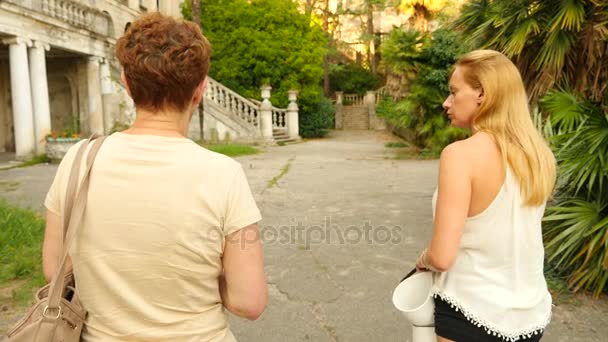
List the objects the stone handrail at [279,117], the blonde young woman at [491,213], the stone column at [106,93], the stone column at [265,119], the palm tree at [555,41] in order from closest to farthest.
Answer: the blonde young woman at [491,213]
the palm tree at [555,41]
the stone column at [106,93]
the stone column at [265,119]
the stone handrail at [279,117]

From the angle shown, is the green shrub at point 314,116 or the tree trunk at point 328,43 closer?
the green shrub at point 314,116

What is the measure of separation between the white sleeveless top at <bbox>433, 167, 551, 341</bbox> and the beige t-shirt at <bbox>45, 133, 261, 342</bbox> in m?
0.83

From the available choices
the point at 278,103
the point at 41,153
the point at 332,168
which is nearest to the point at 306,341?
the point at 332,168

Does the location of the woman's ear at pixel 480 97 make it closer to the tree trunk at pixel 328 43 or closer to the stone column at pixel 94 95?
the stone column at pixel 94 95

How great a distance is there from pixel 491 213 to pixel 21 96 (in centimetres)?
1396

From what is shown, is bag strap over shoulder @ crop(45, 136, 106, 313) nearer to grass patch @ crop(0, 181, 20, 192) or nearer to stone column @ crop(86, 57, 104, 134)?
grass patch @ crop(0, 181, 20, 192)

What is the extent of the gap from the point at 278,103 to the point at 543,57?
18.8 m

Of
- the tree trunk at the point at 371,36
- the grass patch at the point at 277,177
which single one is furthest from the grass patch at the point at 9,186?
the tree trunk at the point at 371,36

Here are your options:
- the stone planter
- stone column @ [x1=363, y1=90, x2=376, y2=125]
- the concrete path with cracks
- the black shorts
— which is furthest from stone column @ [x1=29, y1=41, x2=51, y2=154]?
stone column @ [x1=363, y1=90, x2=376, y2=125]

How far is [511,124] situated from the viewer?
167 centimetres

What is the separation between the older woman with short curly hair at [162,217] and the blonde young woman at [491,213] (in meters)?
0.71

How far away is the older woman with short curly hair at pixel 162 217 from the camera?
4.31ft

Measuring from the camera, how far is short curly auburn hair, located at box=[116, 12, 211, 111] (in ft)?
4.30

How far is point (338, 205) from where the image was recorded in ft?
23.9
